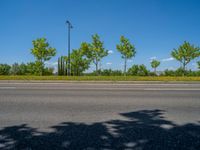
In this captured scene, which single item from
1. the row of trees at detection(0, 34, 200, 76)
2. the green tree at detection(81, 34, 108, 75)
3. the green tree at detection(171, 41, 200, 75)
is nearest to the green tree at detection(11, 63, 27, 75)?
the row of trees at detection(0, 34, 200, 76)

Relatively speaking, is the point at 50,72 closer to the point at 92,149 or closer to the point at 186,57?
the point at 186,57

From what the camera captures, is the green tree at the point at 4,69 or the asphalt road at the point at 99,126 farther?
the green tree at the point at 4,69

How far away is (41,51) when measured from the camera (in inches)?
1220

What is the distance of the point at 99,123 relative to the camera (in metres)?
4.57

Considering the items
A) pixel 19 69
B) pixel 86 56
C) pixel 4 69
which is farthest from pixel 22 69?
pixel 86 56

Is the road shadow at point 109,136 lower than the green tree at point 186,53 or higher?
lower

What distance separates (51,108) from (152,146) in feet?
13.1

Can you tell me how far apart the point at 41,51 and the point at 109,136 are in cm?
2995

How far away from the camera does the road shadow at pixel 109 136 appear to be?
3.24 m

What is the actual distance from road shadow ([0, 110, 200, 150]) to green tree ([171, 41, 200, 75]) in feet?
102

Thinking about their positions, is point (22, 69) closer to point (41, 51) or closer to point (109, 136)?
point (41, 51)

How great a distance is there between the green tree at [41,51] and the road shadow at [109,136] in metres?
28.4

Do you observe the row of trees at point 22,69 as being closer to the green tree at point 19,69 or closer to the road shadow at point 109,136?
the green tree at point 19,69

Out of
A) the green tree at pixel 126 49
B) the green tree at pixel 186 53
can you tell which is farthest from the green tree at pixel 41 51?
the green tree at pixel 186 53
